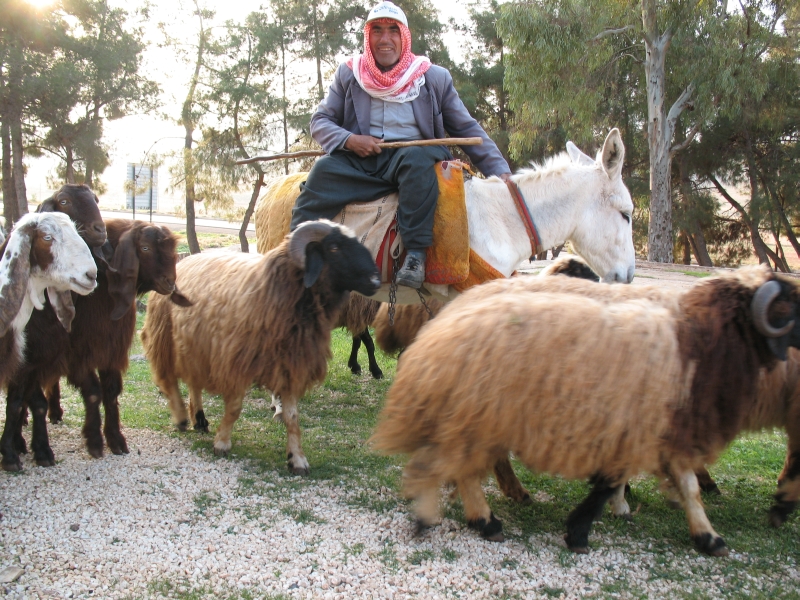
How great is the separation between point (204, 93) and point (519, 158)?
12.8 meters

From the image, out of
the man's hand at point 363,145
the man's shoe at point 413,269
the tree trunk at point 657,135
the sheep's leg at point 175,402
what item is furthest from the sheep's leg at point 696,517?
the tree trunk at point 657,135

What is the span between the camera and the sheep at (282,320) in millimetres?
4965

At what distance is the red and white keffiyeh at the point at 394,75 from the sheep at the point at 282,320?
1.24 metres

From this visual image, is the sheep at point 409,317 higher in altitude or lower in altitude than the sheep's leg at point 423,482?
higher

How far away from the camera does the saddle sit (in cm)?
510

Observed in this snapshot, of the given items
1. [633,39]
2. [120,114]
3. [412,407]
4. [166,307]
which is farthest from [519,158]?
[412,407]

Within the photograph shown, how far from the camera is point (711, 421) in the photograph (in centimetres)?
370

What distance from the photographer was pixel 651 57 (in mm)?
22391

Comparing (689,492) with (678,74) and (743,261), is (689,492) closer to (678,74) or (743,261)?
(678,74)

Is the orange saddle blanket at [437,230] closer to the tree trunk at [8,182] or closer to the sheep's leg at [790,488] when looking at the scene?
the sheep's leg at [790,488]

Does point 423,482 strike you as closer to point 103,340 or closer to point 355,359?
point 103,340

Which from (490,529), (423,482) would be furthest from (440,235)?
(490,529)

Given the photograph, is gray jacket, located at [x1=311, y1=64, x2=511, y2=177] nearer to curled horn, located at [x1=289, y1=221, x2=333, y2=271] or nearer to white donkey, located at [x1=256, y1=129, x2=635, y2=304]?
white donkey, located at [x1=256, y1=129, x2=635, y2=304]

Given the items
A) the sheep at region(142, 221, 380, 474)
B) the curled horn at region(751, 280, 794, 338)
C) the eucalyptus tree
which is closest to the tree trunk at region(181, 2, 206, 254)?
the eucalyptus tree
